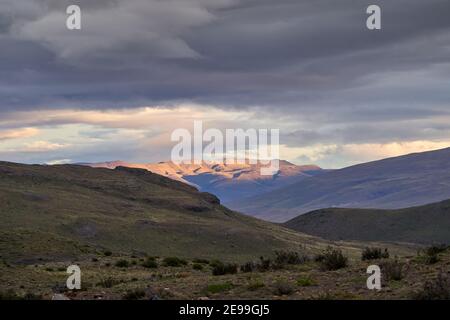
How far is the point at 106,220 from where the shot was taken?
107 m

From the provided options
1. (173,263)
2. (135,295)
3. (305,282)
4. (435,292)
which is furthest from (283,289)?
(173,263)

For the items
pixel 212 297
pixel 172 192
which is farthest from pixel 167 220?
pixel 212 297

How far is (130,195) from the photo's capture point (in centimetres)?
14562

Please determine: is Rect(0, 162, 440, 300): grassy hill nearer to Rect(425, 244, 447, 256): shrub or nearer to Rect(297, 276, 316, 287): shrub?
Rect(297, 276, 316, 287): shrub

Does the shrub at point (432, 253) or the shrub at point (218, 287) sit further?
the shrub at point (432, 253)

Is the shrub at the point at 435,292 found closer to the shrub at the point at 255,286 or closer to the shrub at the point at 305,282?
the shrub at the point at 305,282

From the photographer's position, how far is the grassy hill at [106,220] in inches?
2901

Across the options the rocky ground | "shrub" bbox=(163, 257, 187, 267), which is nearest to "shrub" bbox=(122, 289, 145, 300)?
the rocky ground

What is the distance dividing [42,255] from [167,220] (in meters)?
57.0

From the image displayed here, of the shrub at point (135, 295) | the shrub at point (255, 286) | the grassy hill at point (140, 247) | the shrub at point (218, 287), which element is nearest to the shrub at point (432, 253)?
the grassy hill at point (140, 247)

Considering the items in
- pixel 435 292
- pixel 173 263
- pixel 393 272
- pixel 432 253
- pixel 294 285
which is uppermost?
pixel 432 253

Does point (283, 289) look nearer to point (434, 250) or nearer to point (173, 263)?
point (434, 250)

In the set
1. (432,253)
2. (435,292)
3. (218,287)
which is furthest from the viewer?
(432,253)

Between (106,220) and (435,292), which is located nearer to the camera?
(435,292)
